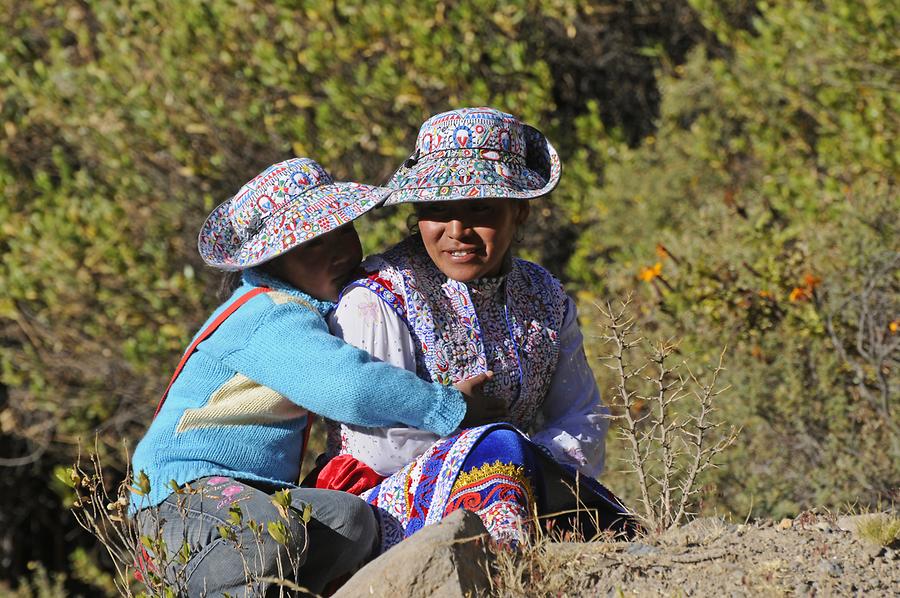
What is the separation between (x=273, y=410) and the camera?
11.1 ft

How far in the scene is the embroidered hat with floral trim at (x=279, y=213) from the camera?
357 centimetres

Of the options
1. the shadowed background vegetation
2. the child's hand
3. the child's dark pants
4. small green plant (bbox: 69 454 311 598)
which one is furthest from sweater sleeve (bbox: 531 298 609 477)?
the shadowed background vegetation

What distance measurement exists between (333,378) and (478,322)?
1.96ft

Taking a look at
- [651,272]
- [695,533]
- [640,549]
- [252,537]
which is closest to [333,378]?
[252,537]

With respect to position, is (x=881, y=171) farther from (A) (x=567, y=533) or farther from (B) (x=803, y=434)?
(A) (x=567, y=533)

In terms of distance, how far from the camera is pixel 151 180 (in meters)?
7.96

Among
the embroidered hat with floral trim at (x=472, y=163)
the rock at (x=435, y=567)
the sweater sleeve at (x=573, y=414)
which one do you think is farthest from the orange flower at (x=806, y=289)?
the rock at (x=435, y=567)

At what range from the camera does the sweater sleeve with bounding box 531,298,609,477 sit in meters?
3.69

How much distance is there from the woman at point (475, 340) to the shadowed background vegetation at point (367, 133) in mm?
2076

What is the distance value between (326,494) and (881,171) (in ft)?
14.5

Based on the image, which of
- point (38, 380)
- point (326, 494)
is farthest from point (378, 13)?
point (326, 494)

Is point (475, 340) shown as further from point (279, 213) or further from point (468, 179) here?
point (279, 213)

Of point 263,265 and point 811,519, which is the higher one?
point 263,265

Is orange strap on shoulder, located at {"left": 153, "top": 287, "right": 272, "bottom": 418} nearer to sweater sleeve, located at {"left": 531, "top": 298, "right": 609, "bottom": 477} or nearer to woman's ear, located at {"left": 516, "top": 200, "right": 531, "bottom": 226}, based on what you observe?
woman's ear, located at {"left": 516, "top": 200, "right": 531, "bottom": 226}
